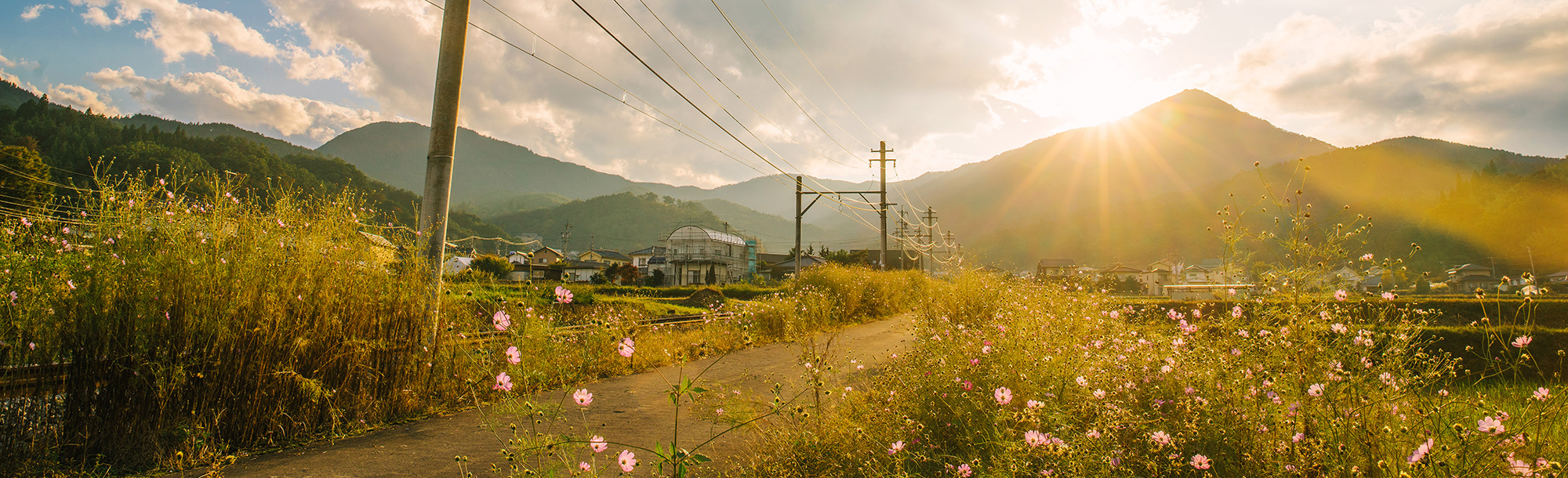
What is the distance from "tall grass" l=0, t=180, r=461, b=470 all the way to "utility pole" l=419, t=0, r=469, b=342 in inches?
21.2

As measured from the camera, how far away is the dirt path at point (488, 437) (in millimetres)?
3229

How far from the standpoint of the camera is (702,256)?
61062 mm

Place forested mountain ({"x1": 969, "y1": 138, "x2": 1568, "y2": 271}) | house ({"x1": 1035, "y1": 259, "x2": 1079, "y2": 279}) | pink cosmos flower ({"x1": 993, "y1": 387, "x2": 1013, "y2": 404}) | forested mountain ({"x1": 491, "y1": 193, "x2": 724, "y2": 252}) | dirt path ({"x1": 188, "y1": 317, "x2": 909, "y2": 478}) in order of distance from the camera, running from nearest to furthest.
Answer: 1. pink cosmos flower ({"x1": 993, "y1": 387, "x2": 1013, "y2": 404})
2. dirt path ({"x1": 188, "y1": 317, "x2": 909, "y2": 478})
3. house ({"x1": 1035, "y1": 259, "x2": 1079, "y2": 279})
4. forested mountain ({"x1": 969, "y1": 138, "x2": 1568, "y2": 271})
5. forested mountain ({"x1": 491, "y1": 193, "x2": 724, "y2": 252})

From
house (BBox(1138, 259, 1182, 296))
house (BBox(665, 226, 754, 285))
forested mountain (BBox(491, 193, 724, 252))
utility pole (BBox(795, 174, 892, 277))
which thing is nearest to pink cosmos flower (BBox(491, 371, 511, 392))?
utility pole (BBox(795, 174, 892, 277))

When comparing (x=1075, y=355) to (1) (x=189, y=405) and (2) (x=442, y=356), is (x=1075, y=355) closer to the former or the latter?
(2) (x=442, y=356)

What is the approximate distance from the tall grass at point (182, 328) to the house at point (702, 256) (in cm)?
5286

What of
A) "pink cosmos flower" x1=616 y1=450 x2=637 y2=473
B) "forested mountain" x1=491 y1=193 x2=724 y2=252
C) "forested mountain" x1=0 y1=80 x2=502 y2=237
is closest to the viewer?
"pink cosmos flower" x1=616 y1=450 x2=637 y2=473

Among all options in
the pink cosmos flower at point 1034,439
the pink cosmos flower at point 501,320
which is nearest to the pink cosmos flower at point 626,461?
the pink cosmos flower at point 501,320

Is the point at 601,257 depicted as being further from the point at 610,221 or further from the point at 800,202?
the point at 610,221

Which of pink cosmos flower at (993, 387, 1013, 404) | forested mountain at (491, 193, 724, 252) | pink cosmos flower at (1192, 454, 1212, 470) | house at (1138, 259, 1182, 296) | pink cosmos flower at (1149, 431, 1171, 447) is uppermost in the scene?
forested mountain at (491, 193, 724, 252)

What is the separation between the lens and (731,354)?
325 inches

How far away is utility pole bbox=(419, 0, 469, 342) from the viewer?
4750 millimetres

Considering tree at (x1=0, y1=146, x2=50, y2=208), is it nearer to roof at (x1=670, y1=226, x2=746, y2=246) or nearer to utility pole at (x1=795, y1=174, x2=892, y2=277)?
utility pole at (x1=795, y1=174, x2=892, y2=277)

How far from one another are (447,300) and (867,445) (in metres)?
4.11
